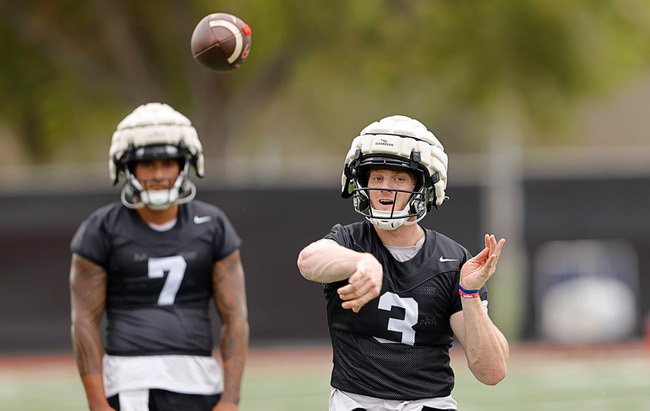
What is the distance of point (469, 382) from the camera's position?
1371 centimetres

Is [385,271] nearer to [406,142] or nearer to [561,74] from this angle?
[406,142]

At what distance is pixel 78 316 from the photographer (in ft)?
20.0

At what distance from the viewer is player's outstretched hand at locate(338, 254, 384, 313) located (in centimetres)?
457

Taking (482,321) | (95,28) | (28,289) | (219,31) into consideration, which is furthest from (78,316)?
(95,28)

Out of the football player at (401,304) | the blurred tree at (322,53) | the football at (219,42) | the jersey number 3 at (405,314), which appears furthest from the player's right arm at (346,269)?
the blurred tree at (322,53)

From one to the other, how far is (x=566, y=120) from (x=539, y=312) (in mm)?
9248

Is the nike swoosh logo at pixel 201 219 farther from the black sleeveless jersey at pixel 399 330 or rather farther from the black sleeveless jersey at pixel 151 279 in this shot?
the black sleeveless jersey at pixel 399 330

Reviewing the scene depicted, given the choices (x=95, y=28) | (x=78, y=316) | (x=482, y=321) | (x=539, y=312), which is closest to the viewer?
(x=482, y=321)

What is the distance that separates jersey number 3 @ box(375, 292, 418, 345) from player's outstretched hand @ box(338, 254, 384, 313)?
21.6 inches

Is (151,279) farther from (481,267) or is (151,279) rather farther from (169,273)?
(481,267)

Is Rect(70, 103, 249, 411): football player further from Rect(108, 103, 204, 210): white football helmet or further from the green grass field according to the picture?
the green grass field

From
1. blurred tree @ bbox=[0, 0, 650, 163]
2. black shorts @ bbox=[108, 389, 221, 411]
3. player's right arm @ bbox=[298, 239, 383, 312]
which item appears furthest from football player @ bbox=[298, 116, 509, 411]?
blurred tree @ bbox=[0, 0, 650, 163]

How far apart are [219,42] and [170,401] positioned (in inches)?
69.1

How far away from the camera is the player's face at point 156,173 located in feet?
20.0
